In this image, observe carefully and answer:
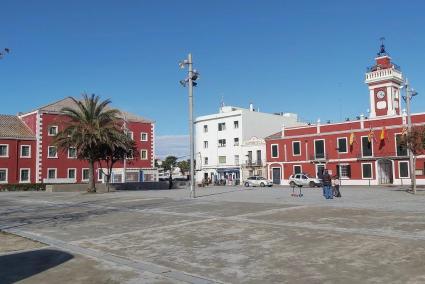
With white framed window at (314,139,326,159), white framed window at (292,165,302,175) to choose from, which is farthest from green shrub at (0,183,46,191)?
white framed window at (314,139,326,159)

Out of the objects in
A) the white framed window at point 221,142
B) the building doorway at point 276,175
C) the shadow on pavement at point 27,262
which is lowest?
the shadow on pavement at point 27,262

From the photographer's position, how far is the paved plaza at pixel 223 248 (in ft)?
25.6

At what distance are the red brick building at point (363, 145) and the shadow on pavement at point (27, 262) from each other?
47.4 meters

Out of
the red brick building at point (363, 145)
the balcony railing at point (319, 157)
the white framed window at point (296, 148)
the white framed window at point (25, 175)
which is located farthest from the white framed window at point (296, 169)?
the white framed window at point (25, 175)

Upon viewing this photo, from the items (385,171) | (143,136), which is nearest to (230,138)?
(143,136)

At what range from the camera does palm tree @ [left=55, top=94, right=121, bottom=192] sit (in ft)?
123

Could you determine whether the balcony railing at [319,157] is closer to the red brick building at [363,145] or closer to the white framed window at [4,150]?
the red brick building at [363,145]

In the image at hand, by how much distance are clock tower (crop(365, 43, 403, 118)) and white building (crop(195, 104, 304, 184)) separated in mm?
17798

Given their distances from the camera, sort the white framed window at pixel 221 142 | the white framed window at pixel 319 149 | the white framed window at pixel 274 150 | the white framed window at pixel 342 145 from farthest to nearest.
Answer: the white framed window at pixel 221 142 < the white framed window at pixel 274 150 < the white framed window at pixel 319 149 < the white framed window at pixel 342 145

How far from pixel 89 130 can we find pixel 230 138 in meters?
40.7

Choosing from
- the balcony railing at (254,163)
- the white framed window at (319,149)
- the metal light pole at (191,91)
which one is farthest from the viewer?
the balcony railing at (254,163)

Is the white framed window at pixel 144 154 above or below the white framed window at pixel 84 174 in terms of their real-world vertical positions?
above

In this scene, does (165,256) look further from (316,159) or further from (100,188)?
(316,159)

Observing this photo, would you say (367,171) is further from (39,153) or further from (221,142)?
(39,153)
